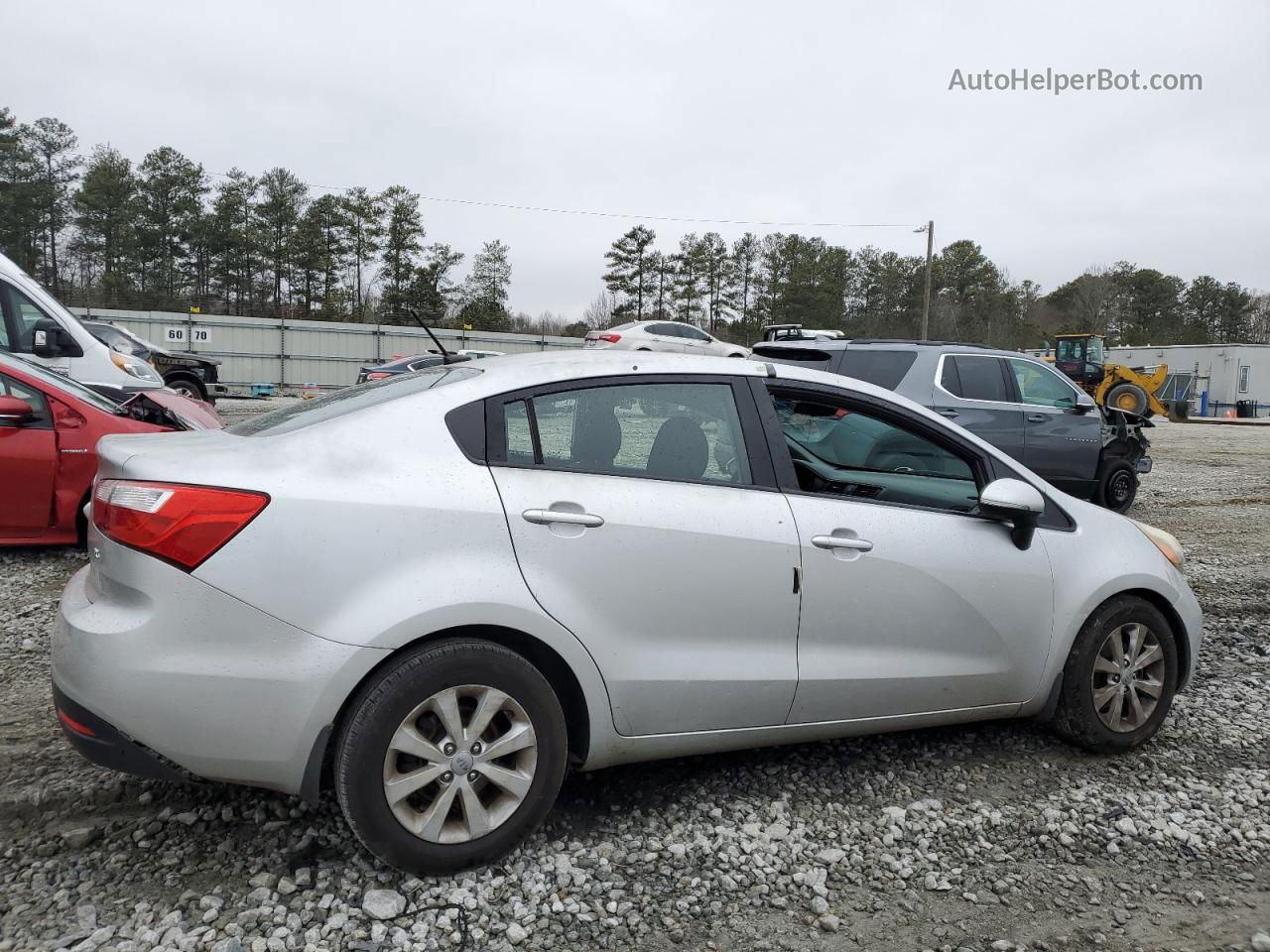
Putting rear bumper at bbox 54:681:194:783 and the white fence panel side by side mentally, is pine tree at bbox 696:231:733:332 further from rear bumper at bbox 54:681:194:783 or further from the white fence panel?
rear bumper at bbox 54:681:194:783

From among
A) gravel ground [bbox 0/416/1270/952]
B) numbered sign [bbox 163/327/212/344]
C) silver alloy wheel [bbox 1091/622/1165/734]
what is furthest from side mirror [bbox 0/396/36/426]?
numbered sign [bbox 163/327/212/344]

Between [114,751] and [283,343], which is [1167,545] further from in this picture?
[283,343]

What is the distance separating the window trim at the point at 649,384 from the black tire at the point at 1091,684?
151 cm

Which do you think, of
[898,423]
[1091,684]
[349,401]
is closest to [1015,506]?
[898,423]

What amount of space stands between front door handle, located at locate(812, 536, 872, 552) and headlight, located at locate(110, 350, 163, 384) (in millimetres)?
8610

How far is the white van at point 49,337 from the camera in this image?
895cm

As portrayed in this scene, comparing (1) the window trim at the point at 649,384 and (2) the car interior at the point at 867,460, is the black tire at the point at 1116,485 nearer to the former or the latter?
(2) the car interior at the point at 867,460

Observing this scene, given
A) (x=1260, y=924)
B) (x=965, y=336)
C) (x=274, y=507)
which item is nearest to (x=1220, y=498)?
(x=1260, y=924)

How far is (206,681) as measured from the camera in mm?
2447

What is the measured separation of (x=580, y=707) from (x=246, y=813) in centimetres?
122

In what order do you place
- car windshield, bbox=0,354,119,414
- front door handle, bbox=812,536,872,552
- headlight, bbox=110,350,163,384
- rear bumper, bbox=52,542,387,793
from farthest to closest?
headlight, bbox=110,350,163,384, car windshield, bbox=0,354,119,414, front door handle, bbox=812,536,872,552, rear bumper, bbox=52,542,387,793

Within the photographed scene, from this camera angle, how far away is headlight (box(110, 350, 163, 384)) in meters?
9.40

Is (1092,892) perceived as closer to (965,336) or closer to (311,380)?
(311,380)

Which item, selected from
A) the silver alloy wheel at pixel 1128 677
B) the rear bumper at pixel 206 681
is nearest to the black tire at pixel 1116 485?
the silver alloy wheel at pixel 1128 677
